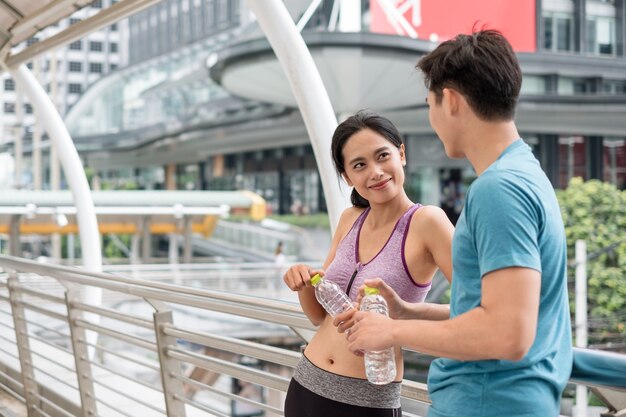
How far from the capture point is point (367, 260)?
1806 millimetres

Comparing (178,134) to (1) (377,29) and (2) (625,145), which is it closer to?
(1) (377,29)

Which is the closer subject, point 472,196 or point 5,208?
point 472,196

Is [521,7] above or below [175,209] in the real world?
above

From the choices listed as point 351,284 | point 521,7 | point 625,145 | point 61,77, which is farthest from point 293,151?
point 61,77

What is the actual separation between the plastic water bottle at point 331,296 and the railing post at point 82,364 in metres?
2.47

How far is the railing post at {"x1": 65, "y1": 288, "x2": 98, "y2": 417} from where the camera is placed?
4.05 meters

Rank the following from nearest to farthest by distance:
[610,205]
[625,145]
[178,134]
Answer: [610,205] < [625,145] < [178,134]

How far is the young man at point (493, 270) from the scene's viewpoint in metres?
1.19

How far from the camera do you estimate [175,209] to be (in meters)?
22.3

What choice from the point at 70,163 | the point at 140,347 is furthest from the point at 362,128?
the point at 70,163

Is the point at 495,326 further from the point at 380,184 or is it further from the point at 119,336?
the point at 119,336

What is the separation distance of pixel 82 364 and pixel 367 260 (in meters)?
2.66

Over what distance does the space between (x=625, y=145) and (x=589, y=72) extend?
3574 millimetres

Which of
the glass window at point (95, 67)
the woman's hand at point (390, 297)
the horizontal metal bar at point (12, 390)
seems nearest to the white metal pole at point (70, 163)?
the horizontal metal bar at point (12, 390)
